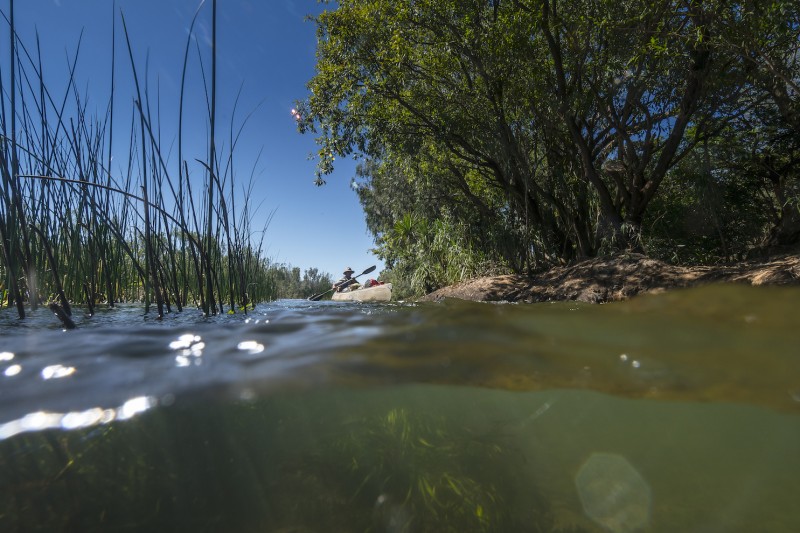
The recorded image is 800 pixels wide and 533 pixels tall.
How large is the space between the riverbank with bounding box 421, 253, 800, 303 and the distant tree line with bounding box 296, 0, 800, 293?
1.36 meters

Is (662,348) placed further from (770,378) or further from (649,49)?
(649,49)

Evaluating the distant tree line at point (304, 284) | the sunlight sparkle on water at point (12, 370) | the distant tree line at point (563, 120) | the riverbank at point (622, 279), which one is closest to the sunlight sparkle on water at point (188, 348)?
the sunlight sparkle on water at point (12, 370)

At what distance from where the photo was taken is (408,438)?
827mm

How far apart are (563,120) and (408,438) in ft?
23.5

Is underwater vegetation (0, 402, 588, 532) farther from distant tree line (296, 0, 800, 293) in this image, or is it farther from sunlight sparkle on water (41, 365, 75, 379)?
distant tree line (296, 0, 800, 293)

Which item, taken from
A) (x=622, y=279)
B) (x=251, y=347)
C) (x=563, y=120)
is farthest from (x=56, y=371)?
(x=563, y=120)

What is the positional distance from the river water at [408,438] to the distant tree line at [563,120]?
15.5ft

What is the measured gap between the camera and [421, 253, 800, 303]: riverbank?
3.68 meters

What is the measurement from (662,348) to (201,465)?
1.36 meters

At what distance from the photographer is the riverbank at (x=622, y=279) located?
3.68 metres

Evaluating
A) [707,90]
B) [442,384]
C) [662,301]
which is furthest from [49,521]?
[707,90]

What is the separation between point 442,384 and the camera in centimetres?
108

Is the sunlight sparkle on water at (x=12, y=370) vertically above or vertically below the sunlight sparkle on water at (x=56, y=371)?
above

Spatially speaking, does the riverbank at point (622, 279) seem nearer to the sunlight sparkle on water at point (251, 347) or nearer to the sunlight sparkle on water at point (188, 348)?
the sunlight sparkle on water at point (251, 347)
